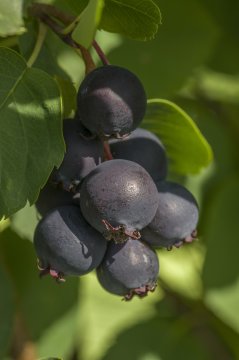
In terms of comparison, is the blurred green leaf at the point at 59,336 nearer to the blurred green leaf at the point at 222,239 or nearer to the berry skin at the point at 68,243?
the blurred green leaf at the point at 222,239

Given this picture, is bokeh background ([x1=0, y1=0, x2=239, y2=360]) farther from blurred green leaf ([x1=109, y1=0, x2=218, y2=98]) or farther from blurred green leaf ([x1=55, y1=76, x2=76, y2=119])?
blurred green leaf ([x1=55, y1=76, x2=76, y2=119])

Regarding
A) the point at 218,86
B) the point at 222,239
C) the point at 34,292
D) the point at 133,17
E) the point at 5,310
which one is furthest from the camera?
the point at 218,86

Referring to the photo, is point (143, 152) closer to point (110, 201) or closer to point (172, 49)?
point (110, 201)

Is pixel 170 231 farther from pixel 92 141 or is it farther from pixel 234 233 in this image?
pixel 234 233

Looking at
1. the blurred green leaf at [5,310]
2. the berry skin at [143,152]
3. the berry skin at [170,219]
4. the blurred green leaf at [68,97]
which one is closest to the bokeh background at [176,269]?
the blurred green leaf at [5,310]

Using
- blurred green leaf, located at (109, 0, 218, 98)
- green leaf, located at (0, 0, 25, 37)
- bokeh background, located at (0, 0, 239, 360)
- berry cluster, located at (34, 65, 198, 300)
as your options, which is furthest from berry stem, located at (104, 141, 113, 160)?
blurred green leaf, located at (109, 0, 218, 98)

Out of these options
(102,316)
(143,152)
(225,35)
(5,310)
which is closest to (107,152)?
(143,152)

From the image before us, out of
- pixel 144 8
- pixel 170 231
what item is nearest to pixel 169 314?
pixel 170 231
